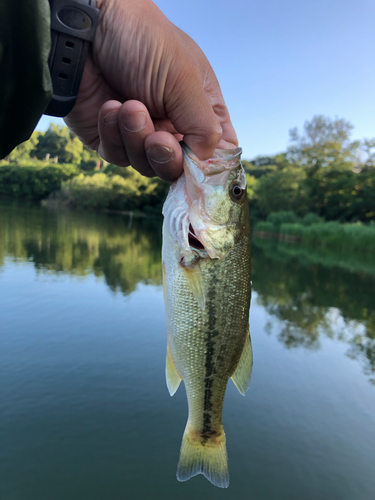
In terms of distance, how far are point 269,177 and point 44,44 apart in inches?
1804

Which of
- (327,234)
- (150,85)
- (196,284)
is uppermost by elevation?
(150,85)

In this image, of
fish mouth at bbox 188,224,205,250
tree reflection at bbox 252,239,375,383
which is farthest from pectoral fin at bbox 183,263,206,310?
tree reflection at bbox 252,239,375,383

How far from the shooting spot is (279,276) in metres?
20.3

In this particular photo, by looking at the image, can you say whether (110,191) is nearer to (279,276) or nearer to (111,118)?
(279,276)

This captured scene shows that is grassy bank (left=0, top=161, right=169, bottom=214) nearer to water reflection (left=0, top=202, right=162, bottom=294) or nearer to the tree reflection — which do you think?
water reflection (left=0, top=202, right=162, bottom=294)

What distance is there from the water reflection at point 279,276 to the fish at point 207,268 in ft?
30.8

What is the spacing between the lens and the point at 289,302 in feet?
52.1

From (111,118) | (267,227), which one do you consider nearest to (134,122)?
(111,118)

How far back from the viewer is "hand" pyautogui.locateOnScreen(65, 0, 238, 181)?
65.7 inches

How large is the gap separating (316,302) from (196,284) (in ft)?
51.5

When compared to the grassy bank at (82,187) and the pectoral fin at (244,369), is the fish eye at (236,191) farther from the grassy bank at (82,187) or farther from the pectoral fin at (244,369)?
the grassy bank at (82,187)

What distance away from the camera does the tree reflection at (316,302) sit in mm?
11722

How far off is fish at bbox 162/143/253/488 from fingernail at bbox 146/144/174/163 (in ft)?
0.35

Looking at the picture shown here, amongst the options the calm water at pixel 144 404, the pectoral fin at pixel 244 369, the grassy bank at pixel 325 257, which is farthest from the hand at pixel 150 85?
the grassy bank at pixel 325 257
